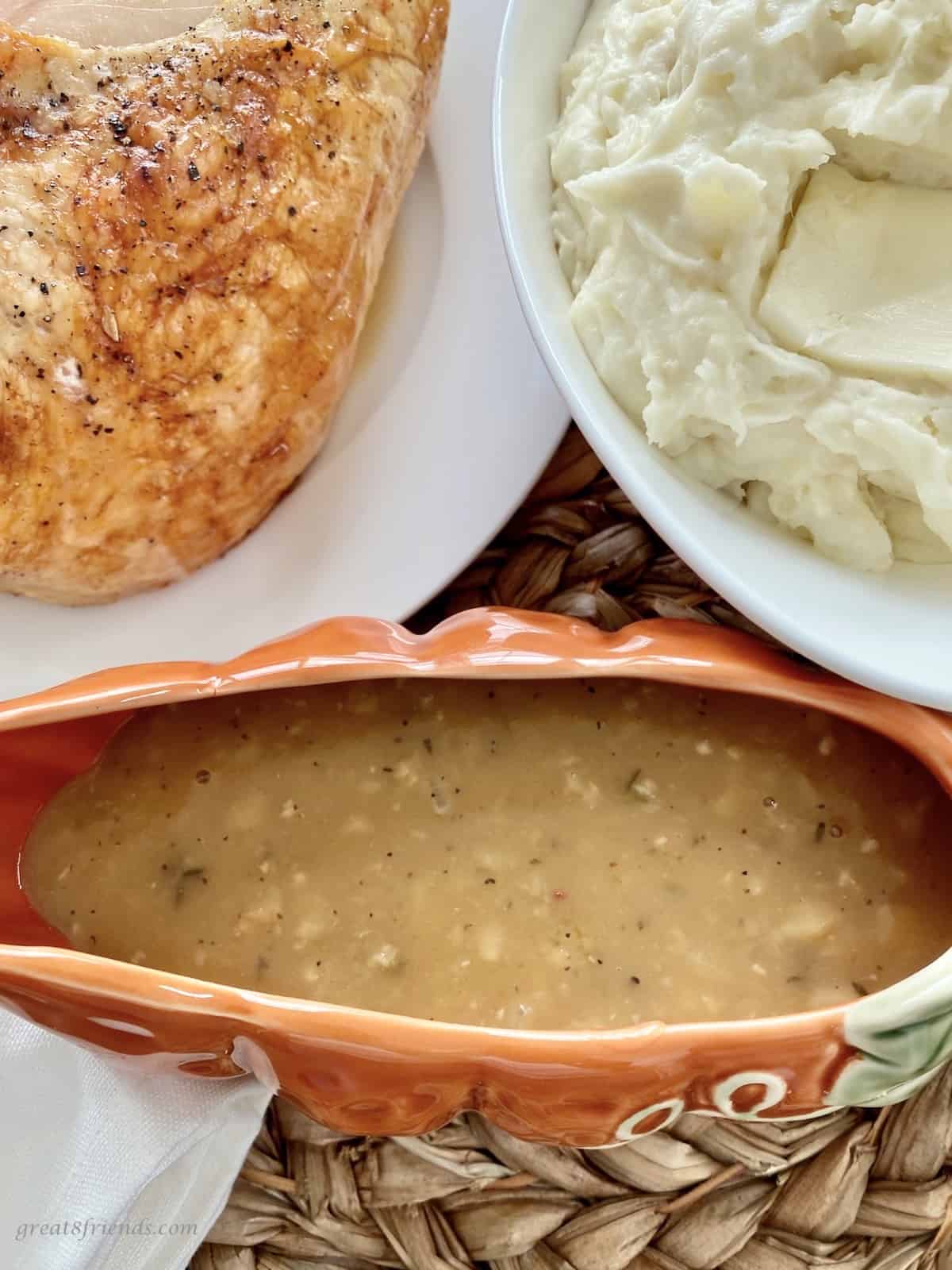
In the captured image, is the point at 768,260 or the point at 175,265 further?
the point at 175,265

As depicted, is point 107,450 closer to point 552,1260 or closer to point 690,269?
point 690,269

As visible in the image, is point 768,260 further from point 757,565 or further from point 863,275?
point 757,565

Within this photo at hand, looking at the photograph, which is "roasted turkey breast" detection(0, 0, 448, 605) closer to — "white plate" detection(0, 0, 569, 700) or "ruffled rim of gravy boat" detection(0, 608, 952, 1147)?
"white plate" detection(0, 0, 569, 700)

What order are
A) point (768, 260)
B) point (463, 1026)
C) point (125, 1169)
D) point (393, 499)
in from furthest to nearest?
point (393, 499) → point (125, 1169) → point (768, 260) → point (463, 1026)

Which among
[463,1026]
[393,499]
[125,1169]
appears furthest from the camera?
[393,499]

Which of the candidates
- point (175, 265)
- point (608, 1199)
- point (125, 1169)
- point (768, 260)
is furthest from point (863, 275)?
point (125, 1169)

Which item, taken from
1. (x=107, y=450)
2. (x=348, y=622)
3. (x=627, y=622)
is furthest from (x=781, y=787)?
(x=107, y=450)

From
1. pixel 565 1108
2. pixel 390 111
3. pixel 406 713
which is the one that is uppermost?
pixel 390 111
